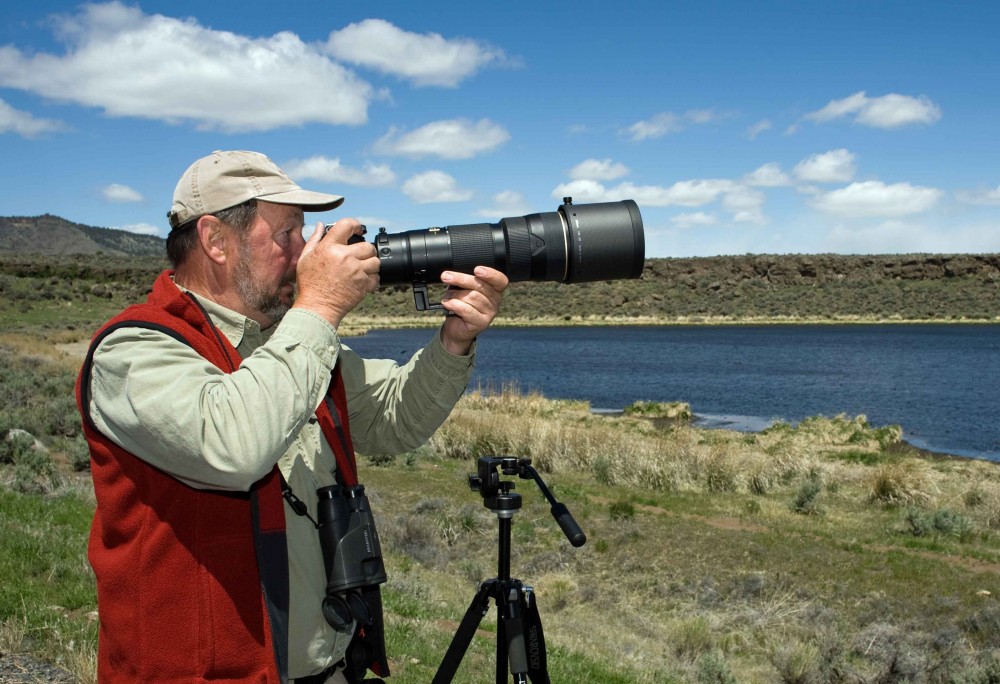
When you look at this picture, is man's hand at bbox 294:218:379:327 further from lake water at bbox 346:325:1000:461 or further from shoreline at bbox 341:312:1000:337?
shoreline at bbox 341:312:1000:337

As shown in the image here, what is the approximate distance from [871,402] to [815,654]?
21.1m

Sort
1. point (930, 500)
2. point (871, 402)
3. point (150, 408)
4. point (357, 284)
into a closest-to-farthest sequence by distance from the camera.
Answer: point (150, 408)
point (357, 284)
point (930, 500)
point (871, 402)

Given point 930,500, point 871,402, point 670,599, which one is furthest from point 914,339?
point 670,599

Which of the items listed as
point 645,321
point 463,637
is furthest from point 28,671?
point 645,321

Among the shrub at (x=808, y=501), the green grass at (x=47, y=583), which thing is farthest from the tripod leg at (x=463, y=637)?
the shrub at (x=808, y=501)

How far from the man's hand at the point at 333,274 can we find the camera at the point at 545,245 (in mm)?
388

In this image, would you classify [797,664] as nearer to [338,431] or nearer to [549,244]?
[549,244]

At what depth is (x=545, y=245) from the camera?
2311 millimetres

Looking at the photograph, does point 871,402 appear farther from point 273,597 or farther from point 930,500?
point 273,597

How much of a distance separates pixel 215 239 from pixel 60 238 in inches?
7196

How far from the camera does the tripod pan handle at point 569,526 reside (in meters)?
2.18

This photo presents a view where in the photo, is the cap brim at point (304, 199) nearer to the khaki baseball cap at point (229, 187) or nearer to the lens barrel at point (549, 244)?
the khaki baseball cap at point (229, 187)

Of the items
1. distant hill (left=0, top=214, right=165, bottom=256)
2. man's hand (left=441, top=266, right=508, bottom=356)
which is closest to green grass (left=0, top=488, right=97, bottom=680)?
man's hand (left=441, top=266, right=508, bottom=356)

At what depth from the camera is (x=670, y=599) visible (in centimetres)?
647
